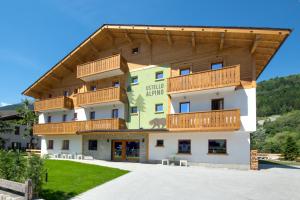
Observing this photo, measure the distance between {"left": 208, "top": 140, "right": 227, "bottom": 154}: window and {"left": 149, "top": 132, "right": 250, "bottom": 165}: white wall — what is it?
0.31 metres

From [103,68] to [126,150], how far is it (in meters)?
8.73

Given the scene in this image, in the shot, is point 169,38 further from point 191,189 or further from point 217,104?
point 191,189

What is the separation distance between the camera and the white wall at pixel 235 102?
17141 millimetres

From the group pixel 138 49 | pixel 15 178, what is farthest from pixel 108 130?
pixel 15 178

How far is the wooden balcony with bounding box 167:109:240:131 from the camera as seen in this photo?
16.5 metres

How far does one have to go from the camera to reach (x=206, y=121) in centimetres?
1750

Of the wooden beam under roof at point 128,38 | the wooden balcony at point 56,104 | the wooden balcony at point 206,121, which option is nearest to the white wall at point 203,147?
the wooden balcony at point 206,121

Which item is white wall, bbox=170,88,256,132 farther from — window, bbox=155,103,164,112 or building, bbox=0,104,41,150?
building, bbox=0,104,41,150

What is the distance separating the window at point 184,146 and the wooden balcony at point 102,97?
23.6ft

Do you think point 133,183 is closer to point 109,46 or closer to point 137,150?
point 137,150

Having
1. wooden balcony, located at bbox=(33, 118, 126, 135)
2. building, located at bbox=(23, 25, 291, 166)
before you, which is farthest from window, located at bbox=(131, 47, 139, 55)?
wooden balcony, located at bbox=(33, 118, 126, 135)

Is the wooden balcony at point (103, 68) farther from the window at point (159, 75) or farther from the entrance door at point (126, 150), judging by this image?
the entrance door at point (126, 150)

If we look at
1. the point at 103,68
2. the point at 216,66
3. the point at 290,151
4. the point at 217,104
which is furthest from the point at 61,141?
the point at 290,151

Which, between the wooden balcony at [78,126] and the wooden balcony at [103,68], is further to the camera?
the wooden balcony at [103,68]
